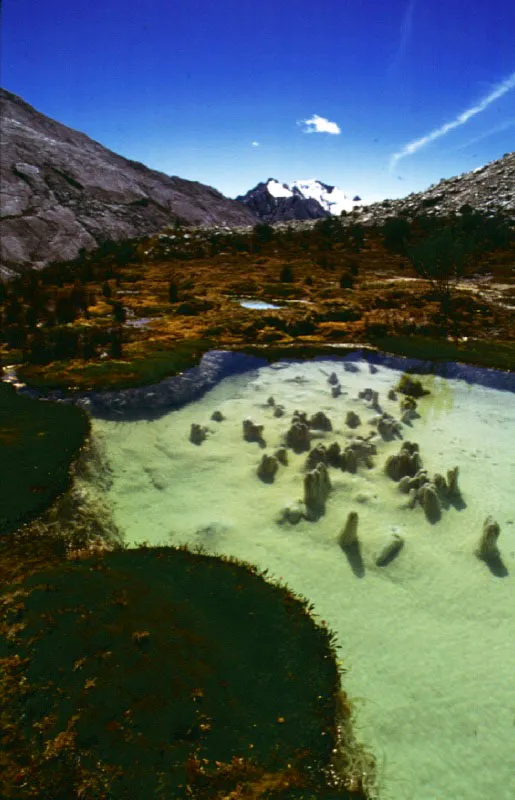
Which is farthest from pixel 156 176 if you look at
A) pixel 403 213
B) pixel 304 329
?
pixel 304 329

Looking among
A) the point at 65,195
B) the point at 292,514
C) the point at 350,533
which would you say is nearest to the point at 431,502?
the point at 350,533

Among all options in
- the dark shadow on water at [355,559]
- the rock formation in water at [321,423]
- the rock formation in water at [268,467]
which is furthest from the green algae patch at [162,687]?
the rock formation in water at [321,423]

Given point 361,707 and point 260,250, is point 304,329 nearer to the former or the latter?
point 361,707

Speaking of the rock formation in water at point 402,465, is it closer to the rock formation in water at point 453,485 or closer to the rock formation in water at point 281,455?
the rock formation in water at point 453,485

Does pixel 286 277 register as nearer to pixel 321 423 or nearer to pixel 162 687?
pixel 321 423

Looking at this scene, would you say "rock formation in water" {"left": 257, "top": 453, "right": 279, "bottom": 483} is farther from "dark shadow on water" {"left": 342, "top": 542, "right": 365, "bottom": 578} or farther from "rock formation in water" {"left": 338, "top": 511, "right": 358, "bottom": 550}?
"dark shadow on water" {"left": 342, "top": 542, "right": 365, "bottom": 578}
